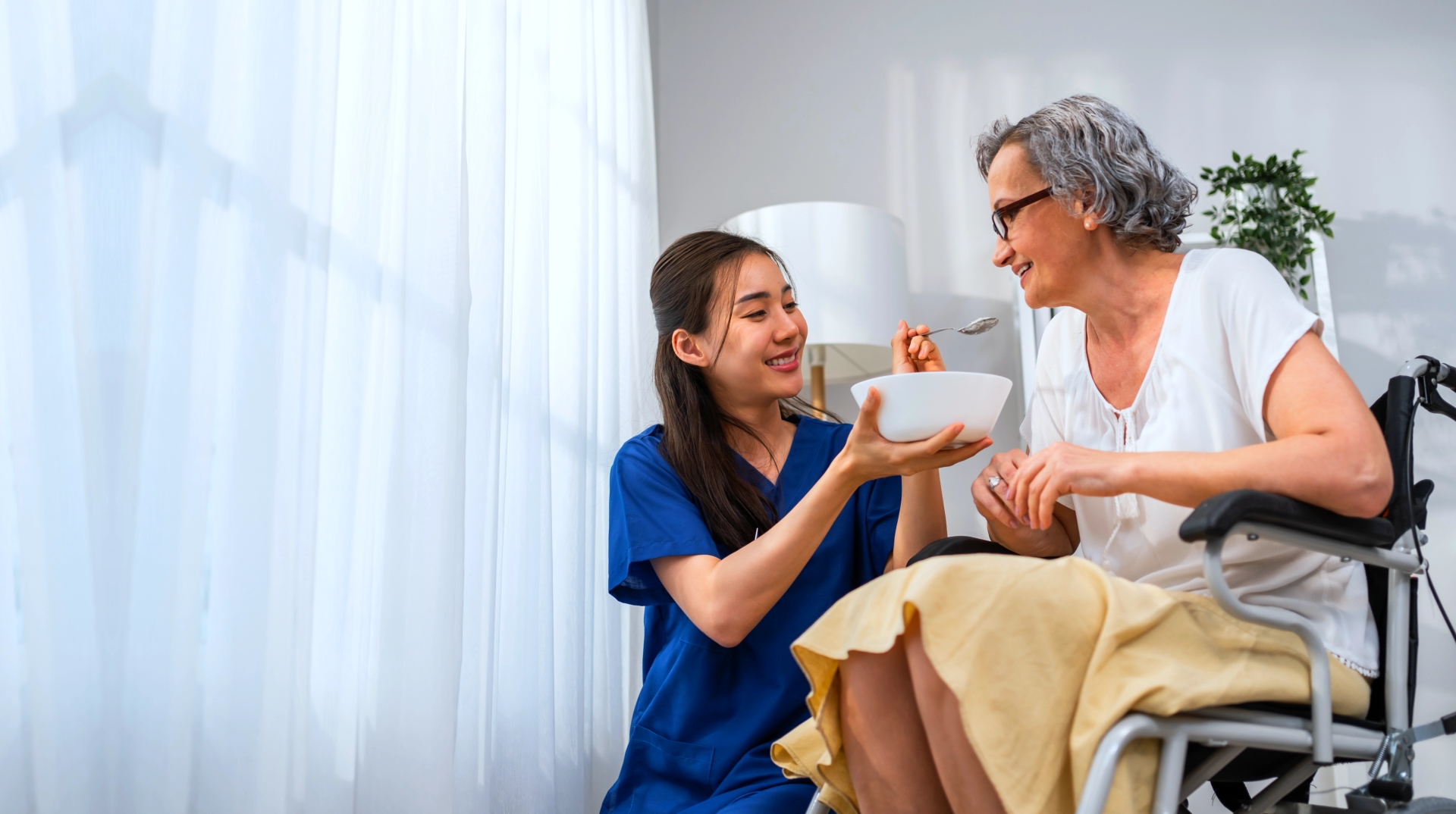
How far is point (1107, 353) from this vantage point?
123 centimetres

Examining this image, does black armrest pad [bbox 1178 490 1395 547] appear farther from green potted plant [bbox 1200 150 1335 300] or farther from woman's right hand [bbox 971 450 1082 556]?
green potted plant [bbox 1200 150 1335 300]

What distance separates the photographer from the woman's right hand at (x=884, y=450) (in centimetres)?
101

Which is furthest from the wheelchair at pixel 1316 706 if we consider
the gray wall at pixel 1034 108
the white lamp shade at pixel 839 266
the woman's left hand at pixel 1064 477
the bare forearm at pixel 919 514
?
the gray wall at pixel 1034 108

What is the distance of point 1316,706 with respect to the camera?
81cm

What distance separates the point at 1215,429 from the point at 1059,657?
0.41 metres

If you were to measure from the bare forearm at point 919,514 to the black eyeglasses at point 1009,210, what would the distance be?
1.08 ft

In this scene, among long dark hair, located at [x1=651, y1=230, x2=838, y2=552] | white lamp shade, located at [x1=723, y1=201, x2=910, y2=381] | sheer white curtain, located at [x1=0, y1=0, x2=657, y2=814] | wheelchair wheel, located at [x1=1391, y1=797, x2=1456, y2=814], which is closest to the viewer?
sheer white curtain, located at [x1=0, y1=0, x2=657, y2=814]

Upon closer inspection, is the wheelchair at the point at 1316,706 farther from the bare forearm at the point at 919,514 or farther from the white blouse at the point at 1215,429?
the bare forearm at the point at 919,514

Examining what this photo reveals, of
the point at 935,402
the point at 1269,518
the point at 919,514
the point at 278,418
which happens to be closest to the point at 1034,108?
the point at 919,514

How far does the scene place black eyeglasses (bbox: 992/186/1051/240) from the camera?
119 centimetres

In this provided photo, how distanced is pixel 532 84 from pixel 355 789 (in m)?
1.08

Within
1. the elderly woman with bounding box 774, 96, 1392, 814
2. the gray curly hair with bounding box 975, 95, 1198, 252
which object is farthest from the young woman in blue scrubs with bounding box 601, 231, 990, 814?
the gray curly hair with bounding box 975, 95, 1198, 252

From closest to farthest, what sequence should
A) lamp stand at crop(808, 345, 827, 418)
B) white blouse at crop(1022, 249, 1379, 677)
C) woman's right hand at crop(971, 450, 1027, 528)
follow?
white blouse at crop(1022, 249, 1379, 677) < woman's right hand at crop(971, 450, 1027, 528) < lamp stand at crop(808, 345, 827, 418)

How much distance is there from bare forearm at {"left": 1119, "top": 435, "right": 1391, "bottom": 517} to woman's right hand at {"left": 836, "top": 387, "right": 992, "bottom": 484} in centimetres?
18
